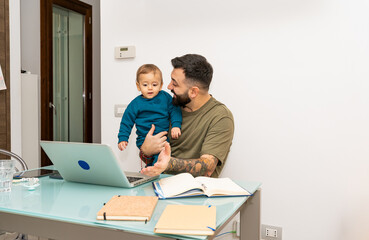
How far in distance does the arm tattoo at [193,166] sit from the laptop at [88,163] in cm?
31

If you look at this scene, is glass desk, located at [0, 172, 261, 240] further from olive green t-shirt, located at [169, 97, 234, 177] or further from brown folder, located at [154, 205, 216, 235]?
olive green t-shirt, located at [169, 97, 234, 177]

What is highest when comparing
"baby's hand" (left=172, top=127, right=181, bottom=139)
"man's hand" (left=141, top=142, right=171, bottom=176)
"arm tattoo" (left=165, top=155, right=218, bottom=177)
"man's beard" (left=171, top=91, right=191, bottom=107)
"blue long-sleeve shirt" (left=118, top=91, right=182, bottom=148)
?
"man's beard" (left=171, top=91, right=191, bottom=107)

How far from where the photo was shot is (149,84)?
78.5 inches

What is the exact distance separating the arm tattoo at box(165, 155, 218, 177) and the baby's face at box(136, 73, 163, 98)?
51cm

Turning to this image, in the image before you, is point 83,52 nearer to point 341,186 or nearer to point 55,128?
point 55,128

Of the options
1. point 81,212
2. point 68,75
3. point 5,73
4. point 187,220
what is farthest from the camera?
point 68,75

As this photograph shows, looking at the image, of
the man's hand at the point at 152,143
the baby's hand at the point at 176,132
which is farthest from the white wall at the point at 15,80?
the baby's hand at the point at 176,132

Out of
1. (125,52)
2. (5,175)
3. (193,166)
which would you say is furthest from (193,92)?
(5,175)

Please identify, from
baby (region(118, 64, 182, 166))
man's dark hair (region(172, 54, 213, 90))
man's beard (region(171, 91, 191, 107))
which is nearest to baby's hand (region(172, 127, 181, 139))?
baby (region(118, 64, 182, 166))

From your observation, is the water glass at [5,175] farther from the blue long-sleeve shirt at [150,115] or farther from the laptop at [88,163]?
the blue long-sleeve shirt at [150,115]

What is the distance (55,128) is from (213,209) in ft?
12.9

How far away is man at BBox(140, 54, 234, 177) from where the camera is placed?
6.10 feet

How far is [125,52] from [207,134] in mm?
1023

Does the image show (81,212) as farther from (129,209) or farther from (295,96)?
(295,96)
